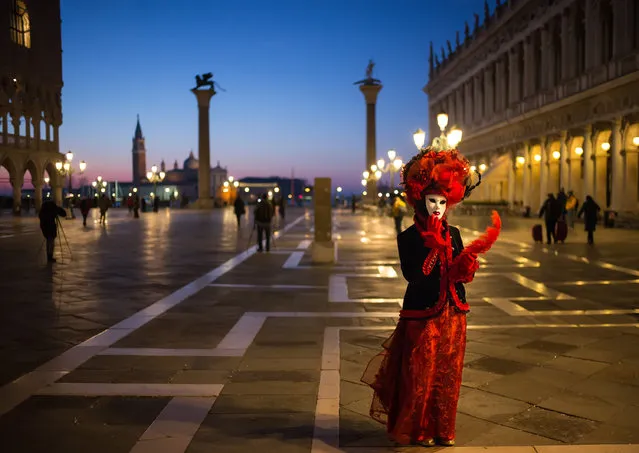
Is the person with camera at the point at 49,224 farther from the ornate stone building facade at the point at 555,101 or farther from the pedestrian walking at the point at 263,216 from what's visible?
the ornate stone building facade at the point at 555,101

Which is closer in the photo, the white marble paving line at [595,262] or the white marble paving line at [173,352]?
the white marble paving line at [173,352]

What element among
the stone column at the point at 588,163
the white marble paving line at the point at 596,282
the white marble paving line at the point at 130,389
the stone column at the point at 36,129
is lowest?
the white marble paving line at the point at 596,282

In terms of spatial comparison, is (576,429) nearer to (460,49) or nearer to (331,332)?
(331,332)

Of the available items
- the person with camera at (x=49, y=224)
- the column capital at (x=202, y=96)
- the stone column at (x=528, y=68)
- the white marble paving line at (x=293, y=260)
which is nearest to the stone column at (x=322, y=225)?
the white marble paving line at (x=293, y=260)

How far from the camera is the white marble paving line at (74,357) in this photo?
539cm

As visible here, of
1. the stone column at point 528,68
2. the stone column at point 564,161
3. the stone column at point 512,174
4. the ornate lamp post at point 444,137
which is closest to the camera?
the ornate lamp post at point 444,137

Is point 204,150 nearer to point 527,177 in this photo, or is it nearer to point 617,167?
point 527,177

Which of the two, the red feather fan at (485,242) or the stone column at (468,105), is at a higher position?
the stone column at (468,105)

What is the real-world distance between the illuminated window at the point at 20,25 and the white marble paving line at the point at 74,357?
47.3 metres

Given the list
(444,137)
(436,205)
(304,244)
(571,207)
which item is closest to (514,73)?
(571,207)

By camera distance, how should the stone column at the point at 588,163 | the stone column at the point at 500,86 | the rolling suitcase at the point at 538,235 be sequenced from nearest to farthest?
the rolling suitcase at the point at 538,235 → the stone column at the point at 588,163 → the stone column at the point at 500,86

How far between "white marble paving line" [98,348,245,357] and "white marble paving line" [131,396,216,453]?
1463 millimetres

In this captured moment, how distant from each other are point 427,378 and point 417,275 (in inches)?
25.1

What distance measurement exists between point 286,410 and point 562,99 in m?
33.7
